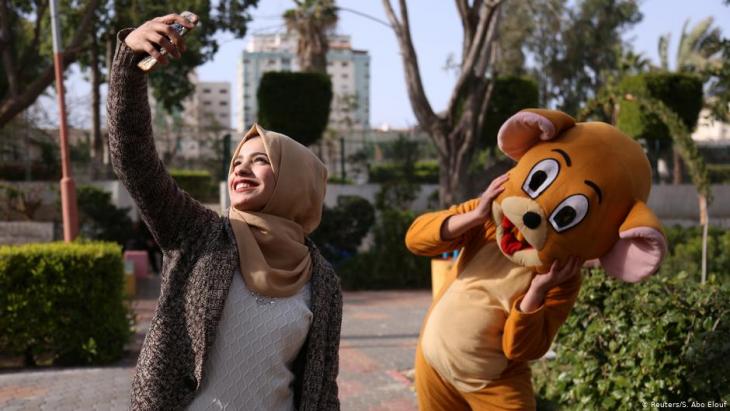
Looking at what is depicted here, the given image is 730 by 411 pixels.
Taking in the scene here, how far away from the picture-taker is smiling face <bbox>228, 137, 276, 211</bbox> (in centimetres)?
268

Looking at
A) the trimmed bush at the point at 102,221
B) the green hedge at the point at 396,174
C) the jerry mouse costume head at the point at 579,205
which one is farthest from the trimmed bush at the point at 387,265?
the jerry mouse costume head at the point at 579,205

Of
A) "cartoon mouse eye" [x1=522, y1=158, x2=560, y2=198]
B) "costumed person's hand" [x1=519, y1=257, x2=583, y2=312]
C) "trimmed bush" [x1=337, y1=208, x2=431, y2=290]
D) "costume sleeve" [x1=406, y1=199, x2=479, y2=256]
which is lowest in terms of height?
"trimmed bush" [x1=337, y1=208, x2=431, y2=290]

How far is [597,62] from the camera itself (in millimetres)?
38781

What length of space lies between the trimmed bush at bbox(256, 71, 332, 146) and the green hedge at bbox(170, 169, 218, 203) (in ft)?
23.8

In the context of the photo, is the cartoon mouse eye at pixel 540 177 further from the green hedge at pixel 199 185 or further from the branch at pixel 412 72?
A: the green hedge at pixel 199 185

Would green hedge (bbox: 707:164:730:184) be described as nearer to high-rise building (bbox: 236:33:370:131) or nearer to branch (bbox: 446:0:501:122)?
branch (bbox: 446:0:501:122)

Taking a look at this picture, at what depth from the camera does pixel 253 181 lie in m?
2.69

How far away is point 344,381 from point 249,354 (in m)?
4.52

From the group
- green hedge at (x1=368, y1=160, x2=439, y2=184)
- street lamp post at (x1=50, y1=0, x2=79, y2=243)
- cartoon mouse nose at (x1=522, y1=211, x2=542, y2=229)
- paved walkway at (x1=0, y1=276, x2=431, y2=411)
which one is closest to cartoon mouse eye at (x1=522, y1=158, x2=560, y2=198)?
cartoon mouse nose at (x1=522, y1=211, x2=542, y2=229)


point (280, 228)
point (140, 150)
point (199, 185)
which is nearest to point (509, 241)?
point (280, 228)

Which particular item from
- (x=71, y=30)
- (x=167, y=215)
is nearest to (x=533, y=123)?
Result: (x=167, y=215)

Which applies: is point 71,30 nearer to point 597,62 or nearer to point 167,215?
point 167,215

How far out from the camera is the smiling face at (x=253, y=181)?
106 inches

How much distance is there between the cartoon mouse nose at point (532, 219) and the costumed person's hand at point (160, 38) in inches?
60.6
